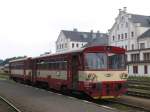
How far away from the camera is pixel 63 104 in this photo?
17.9 meters

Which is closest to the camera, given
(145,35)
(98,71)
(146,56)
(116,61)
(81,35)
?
(98,71)

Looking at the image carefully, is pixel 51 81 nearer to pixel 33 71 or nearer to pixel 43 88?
pixel 43 88

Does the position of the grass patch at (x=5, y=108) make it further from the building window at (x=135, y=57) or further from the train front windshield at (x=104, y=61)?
the building window at (x=135, y=57)

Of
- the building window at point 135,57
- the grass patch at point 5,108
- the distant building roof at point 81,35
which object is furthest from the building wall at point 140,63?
the grass patch at point 5,108

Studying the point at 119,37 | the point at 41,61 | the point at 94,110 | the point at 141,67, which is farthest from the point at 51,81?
the point at 119,37

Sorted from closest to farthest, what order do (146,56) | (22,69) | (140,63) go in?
(22,69) < (140,63) < (146,56)

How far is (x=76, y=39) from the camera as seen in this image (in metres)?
108

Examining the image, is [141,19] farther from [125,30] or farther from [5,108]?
[5,108]

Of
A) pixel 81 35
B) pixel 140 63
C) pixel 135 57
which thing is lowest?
pixel 140 63

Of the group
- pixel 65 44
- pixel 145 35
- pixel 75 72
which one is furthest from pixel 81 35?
pixel 75 72

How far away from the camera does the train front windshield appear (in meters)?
19.0

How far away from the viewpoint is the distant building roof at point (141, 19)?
78438 mm

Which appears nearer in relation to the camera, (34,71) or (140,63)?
(34,71)

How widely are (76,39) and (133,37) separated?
34167 mm
